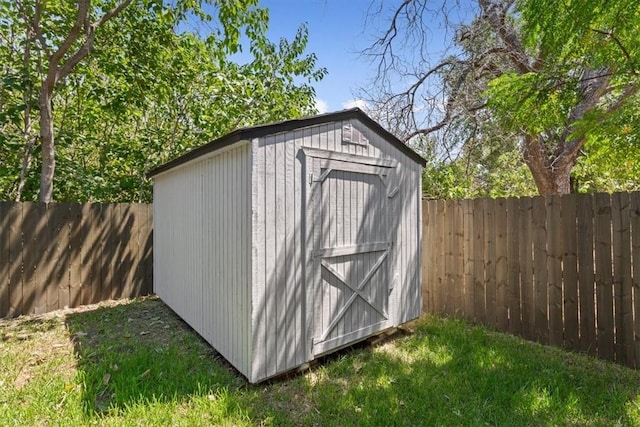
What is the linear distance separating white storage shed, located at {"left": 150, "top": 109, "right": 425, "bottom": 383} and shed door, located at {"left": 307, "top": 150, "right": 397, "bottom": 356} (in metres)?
0.01

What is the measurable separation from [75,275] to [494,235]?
5636 mm

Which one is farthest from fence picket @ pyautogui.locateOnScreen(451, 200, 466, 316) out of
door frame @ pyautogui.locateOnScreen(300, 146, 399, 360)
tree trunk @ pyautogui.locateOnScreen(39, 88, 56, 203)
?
tree trunk @ pyautogui.locateOnScreen(39, 88, 56, 203)

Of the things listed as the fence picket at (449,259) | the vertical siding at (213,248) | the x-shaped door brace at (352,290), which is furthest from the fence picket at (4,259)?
the fence picket at (449,259)

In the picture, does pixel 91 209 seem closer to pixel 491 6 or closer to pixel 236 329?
pixel 236 329

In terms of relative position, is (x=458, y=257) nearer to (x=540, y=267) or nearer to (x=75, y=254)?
(x=540, y=267)

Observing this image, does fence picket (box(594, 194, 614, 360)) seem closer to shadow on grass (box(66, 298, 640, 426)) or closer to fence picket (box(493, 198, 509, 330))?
shadow on grass (box(66, 298, 640, 426))

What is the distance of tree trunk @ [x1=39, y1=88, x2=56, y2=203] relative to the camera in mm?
4805

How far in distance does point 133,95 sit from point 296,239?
485 centimetres

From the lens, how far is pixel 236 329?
296cm

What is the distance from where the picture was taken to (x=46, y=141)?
15.9 ft

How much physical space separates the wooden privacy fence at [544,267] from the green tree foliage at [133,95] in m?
4.41

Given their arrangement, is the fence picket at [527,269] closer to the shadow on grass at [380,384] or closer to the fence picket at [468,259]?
the shadow on grass at [380,384]

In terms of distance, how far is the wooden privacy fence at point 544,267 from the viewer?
3.25 metres

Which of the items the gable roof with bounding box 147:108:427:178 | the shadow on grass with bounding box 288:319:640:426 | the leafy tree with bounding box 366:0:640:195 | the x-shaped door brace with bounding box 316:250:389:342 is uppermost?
the leafy tree with bounding box 366:0:640:195
